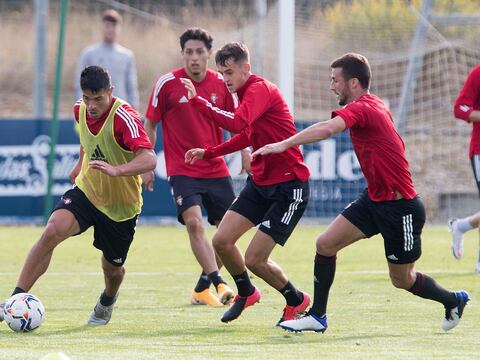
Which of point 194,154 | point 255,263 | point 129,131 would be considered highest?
point 129,131

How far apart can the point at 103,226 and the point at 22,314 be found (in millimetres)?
927

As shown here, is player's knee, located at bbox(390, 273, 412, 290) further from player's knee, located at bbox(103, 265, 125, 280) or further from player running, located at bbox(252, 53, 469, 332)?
player's knee, located at bbox(103, 265, 125, 280)

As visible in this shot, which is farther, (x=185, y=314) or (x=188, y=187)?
(x=188, y=187)

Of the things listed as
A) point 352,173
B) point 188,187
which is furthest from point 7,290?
point 352,173

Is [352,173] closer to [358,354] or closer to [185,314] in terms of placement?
[185,314]

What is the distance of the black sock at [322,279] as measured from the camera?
822 cm

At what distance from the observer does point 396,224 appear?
8094 millimetres

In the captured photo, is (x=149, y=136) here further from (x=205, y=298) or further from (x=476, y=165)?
(x=476, y=165)

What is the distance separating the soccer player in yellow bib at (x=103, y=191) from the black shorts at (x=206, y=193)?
1610 mm

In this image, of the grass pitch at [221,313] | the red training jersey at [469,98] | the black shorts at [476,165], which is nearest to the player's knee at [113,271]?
the grass pitch at [221,313]

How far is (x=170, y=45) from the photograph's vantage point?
96.7 ft

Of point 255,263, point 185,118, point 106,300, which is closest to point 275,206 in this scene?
point 255,263

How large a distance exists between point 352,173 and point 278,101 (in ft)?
32.9

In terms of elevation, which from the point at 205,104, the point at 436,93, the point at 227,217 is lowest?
the point at 227,217
